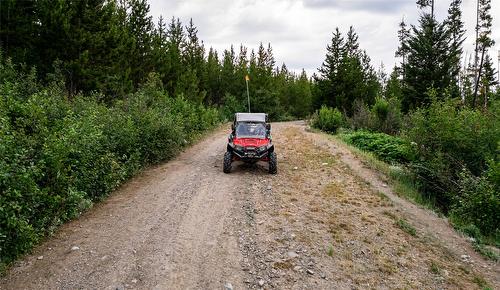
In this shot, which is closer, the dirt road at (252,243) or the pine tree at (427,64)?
the dirt road at (252,243)

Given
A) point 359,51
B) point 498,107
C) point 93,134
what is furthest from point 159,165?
point 359,51

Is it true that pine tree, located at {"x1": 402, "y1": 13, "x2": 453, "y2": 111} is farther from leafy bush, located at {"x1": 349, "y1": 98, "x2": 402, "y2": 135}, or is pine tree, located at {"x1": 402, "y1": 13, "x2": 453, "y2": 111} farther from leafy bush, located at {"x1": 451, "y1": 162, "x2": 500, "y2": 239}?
leafy bush, located at {"x1": 451, "y1": 162, "x2": 500, "y2": 239}

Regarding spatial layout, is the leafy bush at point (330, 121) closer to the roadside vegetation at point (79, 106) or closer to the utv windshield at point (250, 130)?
the roadside vegetation at point (79, 106)

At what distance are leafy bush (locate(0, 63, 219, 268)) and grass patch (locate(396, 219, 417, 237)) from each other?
25.8 ft

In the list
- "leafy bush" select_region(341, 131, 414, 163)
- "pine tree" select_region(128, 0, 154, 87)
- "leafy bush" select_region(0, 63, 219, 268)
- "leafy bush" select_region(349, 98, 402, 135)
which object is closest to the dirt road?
"leafy bush" select_region(0, 63, 219, 268)

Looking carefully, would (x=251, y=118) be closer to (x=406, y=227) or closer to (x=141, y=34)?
(x=406, y=227)

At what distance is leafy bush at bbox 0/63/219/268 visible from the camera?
6.39m

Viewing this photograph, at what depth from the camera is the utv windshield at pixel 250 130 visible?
1348cm

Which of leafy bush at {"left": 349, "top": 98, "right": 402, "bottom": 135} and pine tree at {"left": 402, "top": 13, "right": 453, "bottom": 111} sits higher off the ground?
pine tree at {"left": 402, "top": 13, "right": 453, "bottom": 111}

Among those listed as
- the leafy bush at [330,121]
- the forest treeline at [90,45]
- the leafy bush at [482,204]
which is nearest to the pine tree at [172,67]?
the forest treeline at [90,45]

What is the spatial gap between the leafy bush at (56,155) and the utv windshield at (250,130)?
327cm

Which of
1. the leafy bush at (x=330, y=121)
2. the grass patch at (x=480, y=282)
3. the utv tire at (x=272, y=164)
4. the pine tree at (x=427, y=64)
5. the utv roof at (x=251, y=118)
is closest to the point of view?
the grass patch at (x=480, y=282)

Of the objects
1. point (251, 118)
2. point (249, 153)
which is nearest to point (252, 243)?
point (249, 153)

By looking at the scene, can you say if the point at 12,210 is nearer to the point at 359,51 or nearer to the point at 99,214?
the point at 99,214
